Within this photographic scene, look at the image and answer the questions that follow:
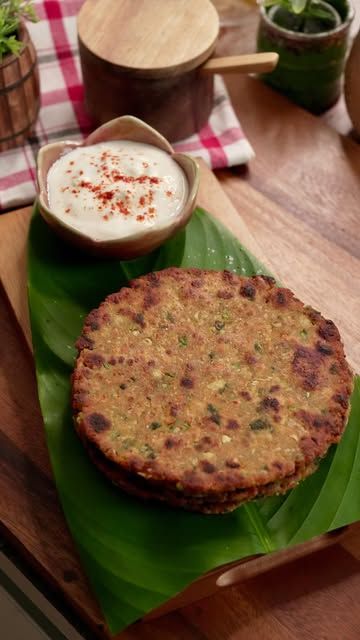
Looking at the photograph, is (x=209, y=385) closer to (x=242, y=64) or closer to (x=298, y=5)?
(x=242, y=64)

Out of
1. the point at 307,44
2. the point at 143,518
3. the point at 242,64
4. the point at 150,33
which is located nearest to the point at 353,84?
the point at 307,44

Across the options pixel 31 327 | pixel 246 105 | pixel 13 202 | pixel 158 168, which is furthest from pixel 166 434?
pixel 246 105

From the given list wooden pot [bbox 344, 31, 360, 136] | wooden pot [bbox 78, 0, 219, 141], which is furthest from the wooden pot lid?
wooden pot [bbox 344, 31, 360, 136]

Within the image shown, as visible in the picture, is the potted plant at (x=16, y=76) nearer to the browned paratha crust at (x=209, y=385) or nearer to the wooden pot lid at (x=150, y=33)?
the wooden pot lid at (x=150, y=33)

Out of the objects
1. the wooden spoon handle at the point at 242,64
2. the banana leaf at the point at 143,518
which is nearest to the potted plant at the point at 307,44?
the wooden spoon handle at the point at 242,64

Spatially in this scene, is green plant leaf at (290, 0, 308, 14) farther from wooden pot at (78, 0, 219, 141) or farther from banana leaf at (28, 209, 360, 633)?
banana leaf at (28, 209, 360, 633)

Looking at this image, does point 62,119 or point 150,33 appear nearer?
point 150,33
